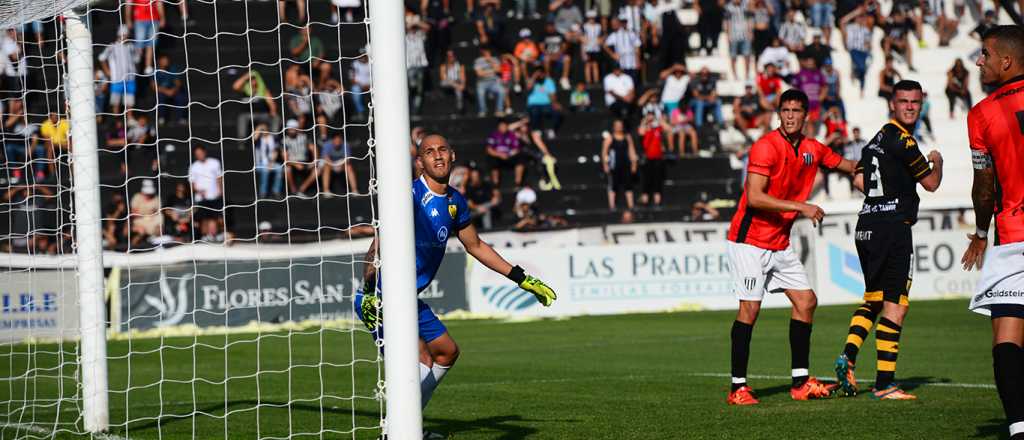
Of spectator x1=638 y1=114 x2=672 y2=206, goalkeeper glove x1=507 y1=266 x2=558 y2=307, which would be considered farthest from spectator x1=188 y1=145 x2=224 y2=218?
goalkeeper glove x1=507 y1=266 x2=558 y2=307

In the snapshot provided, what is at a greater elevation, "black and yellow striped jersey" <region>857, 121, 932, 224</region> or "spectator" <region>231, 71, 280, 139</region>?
"spectator" <region>231, 71, 280, 139</region>

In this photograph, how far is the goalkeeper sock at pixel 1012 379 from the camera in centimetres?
651

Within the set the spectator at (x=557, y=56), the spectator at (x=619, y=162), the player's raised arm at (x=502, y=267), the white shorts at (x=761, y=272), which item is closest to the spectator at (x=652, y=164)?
the spectator at (x=619, y=162)

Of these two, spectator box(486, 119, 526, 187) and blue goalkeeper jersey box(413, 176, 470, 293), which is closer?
blue goalkeeper jersey box(413, 176, 470, 293)

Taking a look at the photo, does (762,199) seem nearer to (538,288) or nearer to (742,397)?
(742,397)

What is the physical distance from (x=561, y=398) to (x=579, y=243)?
47.0 ft

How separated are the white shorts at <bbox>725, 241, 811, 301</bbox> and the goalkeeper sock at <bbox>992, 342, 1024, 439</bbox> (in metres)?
3.37

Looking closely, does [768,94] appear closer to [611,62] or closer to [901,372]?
[611,62]

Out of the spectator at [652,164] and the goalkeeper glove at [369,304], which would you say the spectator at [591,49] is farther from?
the goalkeeper glove at [369,304]

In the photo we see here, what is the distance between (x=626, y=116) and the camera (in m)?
30.2

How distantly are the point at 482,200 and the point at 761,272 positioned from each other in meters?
16.8

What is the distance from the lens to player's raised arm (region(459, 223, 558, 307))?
8.20 metres

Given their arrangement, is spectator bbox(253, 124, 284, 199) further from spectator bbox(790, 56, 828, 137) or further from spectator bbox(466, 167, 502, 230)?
spectator bbox(790, 56, 828, 137)

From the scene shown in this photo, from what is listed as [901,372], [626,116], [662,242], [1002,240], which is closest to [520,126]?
[626,116]
